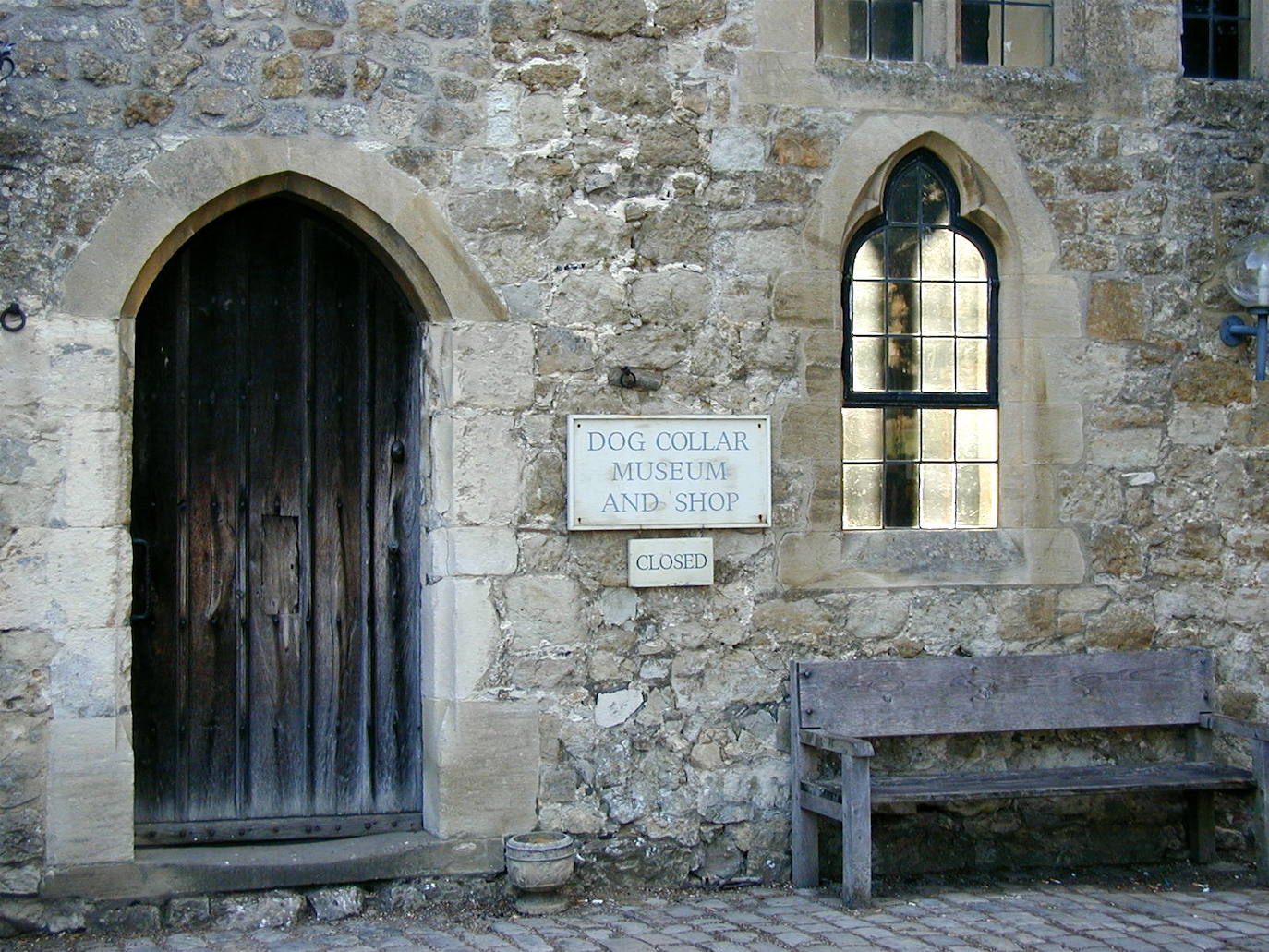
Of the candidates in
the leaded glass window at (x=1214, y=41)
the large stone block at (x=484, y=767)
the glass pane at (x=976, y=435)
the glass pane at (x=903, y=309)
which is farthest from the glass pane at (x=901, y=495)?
the leaded glass window at (x=1214, y=41)

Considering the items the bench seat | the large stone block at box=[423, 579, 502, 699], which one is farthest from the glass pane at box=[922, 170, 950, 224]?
the large stone block at box=[423, 579, 502, 699]

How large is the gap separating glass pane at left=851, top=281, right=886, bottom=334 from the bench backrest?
1.41 metres

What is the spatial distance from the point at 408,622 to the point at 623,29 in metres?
2.50

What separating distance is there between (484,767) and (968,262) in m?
2.94

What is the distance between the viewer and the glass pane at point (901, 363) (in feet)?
21.3

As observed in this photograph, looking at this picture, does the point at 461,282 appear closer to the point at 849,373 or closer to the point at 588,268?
the point at 588,268

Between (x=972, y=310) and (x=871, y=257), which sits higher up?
(x=871, y=257)

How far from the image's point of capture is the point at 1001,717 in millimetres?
6168

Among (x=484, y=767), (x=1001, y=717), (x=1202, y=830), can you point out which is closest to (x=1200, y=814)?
(x=1202, y=830)

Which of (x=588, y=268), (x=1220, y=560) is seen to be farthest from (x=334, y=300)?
(x=1220, y=560)

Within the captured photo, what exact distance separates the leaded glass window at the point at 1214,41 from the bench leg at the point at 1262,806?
3008 mm

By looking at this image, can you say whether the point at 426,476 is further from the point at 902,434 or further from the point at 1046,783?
the point at 1046,783

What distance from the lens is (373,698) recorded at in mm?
6066

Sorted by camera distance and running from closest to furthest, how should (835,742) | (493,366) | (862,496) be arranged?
(835,742)
(493,366)
(862,496)
